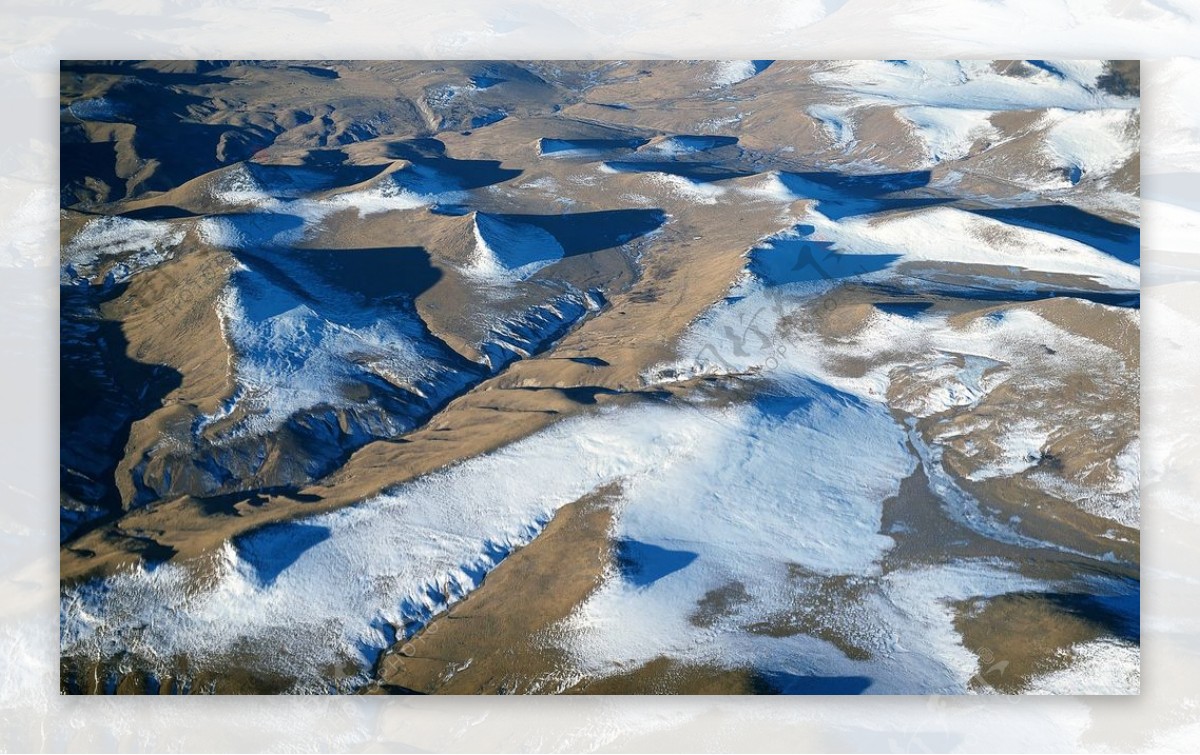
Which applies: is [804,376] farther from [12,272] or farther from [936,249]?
[12,272]

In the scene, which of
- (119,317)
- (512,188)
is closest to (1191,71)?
(512,188)

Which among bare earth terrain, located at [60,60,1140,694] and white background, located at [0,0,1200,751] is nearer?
white background, located at [0,0,1200,751]

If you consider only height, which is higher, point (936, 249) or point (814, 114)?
point (814, 114)

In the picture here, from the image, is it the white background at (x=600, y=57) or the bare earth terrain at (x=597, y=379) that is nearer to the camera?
the white background at (x=600, y=57)

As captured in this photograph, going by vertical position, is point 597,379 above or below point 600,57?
below
